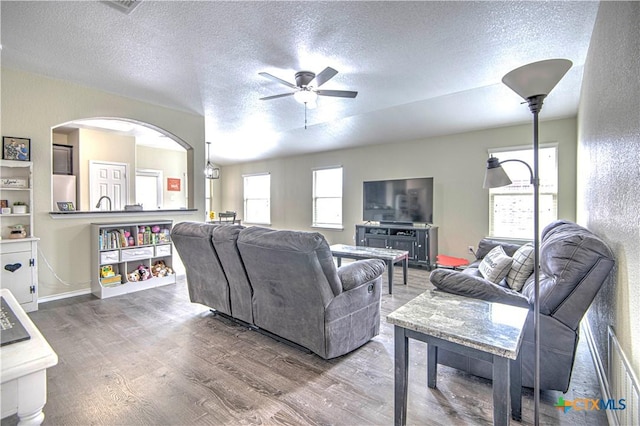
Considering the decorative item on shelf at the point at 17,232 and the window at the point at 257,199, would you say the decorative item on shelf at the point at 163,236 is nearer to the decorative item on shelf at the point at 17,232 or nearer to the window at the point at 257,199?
Result: the decorative item on shelf at the point at 17,232

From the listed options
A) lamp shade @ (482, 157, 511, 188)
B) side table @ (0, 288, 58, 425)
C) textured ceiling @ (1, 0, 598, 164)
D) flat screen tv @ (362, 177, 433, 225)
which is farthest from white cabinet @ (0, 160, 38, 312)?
flat screen tv @ (362, 177, 433, 225)

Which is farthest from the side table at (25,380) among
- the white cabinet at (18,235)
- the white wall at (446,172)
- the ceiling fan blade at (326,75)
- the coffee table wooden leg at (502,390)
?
the white wall at (446,172)

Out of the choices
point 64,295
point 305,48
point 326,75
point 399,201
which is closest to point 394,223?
point 399,201

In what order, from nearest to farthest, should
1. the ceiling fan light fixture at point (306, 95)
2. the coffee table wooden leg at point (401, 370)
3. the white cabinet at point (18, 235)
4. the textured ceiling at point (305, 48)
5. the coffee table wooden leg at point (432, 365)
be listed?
the coffee table wooden leg at point (401, 370), the coffee table wooden leg at point (432, 365), the textured ceiling at point (305, 48), the white cabinet at point (18, 235), the ceiling fan light fixture at point (306, 95)

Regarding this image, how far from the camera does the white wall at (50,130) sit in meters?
3.47

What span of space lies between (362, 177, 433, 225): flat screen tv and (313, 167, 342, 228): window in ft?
3.36

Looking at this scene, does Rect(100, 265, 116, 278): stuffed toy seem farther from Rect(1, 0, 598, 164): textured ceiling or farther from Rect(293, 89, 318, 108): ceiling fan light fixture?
Rect(293, 89, 318, 108): ceiling fan light fixture

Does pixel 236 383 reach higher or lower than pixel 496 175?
lower

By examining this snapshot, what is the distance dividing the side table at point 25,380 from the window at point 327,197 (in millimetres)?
6750

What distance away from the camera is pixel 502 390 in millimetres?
1239

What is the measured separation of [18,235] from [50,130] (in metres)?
1.33

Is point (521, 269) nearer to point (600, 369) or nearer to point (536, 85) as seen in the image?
point (600, 369)

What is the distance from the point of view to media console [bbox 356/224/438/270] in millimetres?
5555

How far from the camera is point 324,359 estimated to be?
93.5 inches
